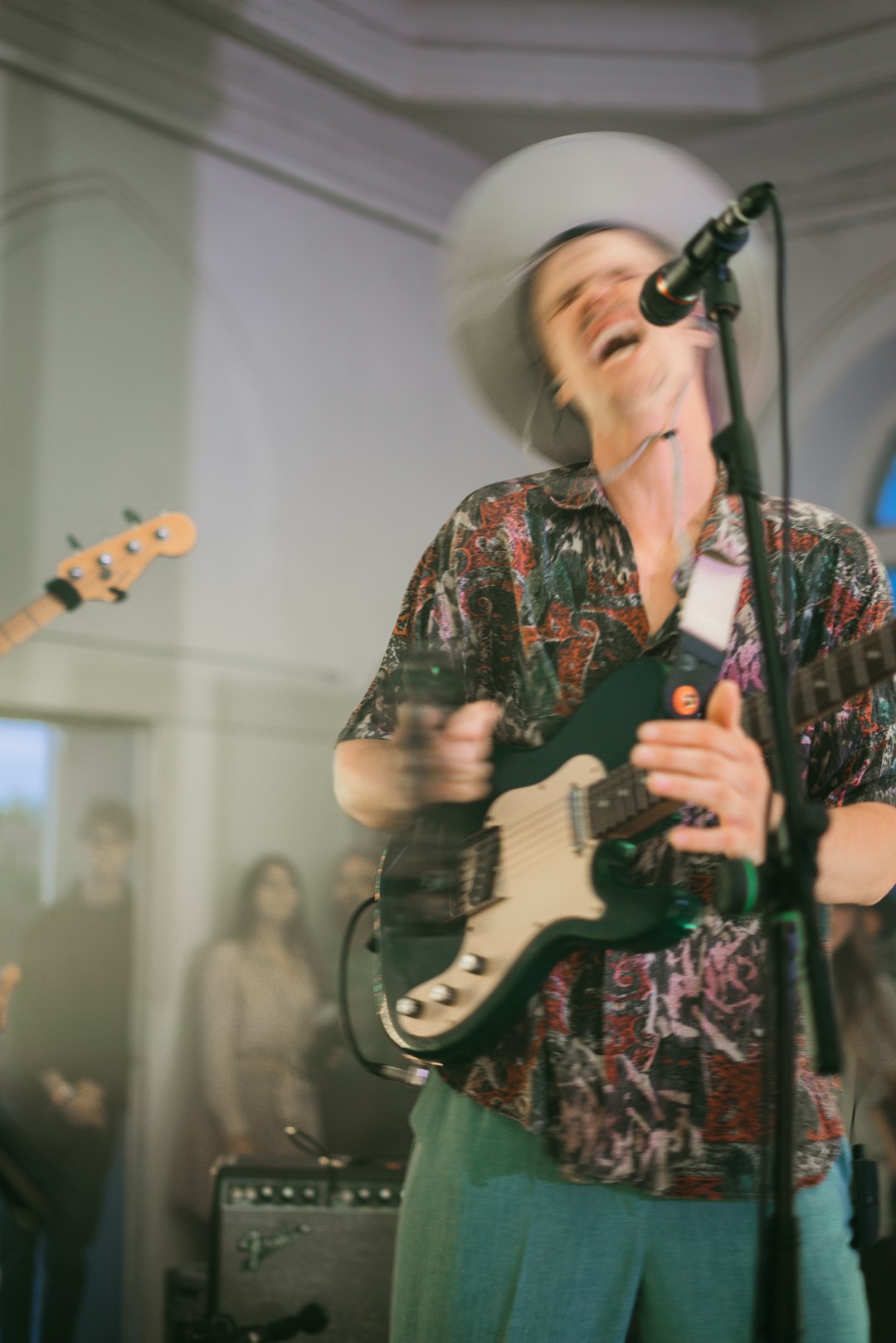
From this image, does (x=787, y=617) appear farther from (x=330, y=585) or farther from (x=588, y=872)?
(x=330, y=585)

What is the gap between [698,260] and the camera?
1132mm

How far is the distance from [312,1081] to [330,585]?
6.46ft

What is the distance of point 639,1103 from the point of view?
47.0 inches

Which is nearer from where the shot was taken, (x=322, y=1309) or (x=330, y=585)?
(x=322, y=1309)

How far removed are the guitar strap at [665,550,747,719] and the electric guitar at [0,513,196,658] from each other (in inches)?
110

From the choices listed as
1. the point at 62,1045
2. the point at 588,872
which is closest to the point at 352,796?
the point at 588,872

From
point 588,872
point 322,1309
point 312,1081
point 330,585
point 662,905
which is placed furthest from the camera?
point 330,585

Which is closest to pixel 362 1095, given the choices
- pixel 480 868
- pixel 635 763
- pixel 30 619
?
pixel 30 619

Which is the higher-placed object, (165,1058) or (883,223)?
(883,223)

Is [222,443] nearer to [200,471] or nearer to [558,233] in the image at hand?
[200,471]

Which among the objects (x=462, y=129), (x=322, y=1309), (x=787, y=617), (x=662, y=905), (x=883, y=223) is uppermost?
(x=462, y=129)

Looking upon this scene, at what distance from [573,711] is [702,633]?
196mm

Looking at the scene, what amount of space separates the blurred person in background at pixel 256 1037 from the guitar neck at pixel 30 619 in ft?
4.62

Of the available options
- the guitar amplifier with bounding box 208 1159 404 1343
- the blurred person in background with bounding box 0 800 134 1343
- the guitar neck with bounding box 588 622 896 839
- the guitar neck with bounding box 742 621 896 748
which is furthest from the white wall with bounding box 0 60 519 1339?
the guitar neck with bounding box 742 621 896 748
